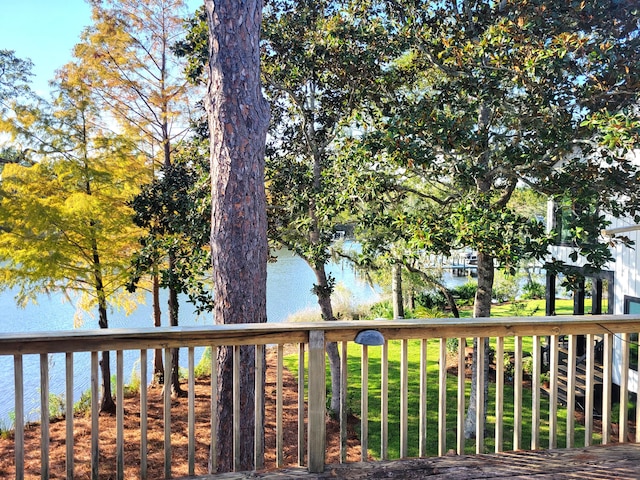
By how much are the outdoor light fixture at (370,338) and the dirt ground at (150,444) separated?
3.16 metres

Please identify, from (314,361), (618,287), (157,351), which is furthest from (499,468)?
(157,351)

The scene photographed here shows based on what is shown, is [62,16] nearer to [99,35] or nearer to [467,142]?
[99,35]

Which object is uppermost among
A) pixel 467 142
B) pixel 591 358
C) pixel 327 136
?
pixel 327 136

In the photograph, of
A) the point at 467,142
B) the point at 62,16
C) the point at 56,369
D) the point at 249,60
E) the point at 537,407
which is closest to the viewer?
the point at 537,407

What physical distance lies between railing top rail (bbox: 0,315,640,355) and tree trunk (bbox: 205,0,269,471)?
0.95 m

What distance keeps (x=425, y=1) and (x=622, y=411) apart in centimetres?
483

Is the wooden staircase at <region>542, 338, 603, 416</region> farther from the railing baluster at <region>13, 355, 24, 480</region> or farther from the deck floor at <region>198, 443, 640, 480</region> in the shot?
the railing baluster at <region>13, 355, 24, 480</region>

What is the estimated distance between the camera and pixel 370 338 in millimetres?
2031

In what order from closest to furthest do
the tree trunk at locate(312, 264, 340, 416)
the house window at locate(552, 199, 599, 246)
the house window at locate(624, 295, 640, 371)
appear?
the house window at locate(552, 199, 599, 246)
the house window at locate(624, 295, 640, 371)
the tree trunk at locate(312, 264, 340, 416)

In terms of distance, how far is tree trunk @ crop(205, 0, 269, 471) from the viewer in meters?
2.97

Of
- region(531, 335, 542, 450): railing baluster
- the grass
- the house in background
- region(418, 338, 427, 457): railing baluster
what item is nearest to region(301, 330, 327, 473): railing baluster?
region(418, 338, 427, 457): railing baluster

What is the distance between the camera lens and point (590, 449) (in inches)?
94.8

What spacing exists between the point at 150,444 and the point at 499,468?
5.38m

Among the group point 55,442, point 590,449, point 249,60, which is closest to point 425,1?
point 249,60
